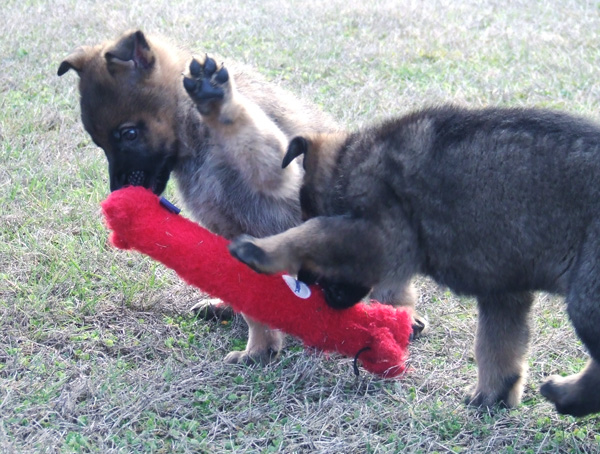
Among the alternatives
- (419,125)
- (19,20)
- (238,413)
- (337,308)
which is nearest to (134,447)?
(238,413)

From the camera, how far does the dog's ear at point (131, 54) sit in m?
3.94

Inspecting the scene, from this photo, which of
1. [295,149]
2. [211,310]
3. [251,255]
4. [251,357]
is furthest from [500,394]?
[211,310]

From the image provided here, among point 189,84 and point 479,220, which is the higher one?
point 189,84

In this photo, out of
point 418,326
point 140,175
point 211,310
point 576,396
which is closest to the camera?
point 576,396

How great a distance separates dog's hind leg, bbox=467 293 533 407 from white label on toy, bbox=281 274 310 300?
0.77 metres

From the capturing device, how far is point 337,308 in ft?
12.1

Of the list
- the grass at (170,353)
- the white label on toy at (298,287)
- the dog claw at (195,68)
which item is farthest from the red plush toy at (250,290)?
the dog claw at (195,68)

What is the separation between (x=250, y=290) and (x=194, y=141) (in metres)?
0.87

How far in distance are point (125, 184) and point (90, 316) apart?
0.70 meters

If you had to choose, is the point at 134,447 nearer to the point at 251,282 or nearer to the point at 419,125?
the point at 251,282

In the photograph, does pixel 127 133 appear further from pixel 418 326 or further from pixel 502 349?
pixel 502 349

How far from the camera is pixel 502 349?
355 centimetres

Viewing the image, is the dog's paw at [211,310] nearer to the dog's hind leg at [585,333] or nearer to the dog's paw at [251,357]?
the dog's paw at [251,357]

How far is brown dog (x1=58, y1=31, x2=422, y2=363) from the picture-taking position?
150 inches
